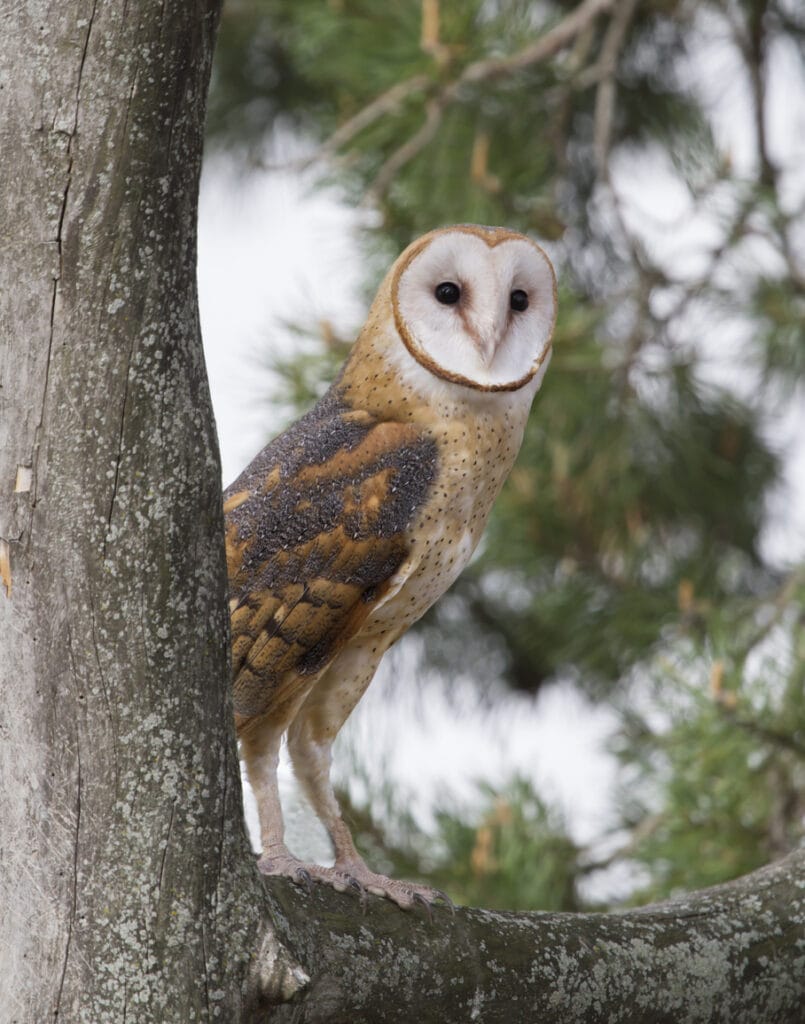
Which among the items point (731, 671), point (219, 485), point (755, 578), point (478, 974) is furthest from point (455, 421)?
point (755, 578)

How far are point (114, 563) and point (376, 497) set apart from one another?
0.54 metres

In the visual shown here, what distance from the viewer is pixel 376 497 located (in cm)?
177

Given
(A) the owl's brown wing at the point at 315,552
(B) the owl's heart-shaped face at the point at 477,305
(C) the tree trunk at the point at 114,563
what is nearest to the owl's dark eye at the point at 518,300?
(B) the owl's heart-shaped face at the point at 477,305

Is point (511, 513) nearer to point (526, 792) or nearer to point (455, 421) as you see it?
point (526, 792)

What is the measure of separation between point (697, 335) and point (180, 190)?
2.50 m

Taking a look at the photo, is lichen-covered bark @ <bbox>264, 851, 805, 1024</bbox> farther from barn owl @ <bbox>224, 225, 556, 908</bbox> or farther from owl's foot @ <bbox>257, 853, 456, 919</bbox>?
barn owl @ <bbox>224, 225, 556, 908</bbox>

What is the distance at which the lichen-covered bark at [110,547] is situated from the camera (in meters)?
1.22

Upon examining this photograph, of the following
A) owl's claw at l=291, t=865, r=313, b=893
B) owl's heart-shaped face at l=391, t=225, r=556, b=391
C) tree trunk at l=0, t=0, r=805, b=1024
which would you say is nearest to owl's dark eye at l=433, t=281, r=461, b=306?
owl's heart-shaped face at l=391, t=225, r=556, b=391

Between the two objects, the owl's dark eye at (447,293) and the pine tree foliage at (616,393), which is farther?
the pine tree foliage at (616,393)

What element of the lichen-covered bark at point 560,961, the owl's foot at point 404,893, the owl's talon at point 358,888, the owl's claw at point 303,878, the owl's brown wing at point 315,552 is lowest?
the lichen-covered bark at point 560,961

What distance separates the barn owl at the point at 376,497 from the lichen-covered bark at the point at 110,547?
0.38 m

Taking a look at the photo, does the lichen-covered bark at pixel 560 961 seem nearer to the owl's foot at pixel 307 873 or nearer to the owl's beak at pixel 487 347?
the owl's foot at pixel 307 873

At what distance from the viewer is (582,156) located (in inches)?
154

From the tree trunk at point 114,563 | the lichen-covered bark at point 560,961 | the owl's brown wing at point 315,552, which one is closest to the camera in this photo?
the tree trunk at point 114,563
